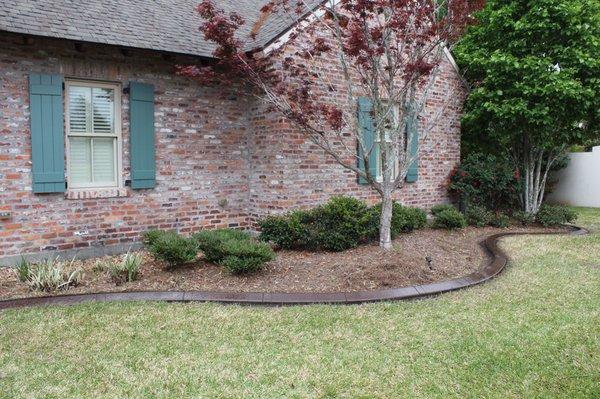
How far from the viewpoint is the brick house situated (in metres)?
6.50

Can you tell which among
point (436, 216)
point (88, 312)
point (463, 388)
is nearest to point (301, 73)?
point (436, 216)

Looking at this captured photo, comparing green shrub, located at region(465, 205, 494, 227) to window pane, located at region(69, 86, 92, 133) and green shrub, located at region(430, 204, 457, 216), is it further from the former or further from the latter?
window pane, located at region(69, 86, 92, 133)

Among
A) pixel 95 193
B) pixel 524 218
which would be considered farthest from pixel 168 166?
pixel 524 218

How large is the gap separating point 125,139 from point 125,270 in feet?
7.94

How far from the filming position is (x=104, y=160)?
728 cm

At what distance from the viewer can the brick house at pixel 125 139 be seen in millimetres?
6496

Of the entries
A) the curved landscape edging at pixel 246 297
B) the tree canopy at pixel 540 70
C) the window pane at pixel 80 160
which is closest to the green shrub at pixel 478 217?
the tree canopy at pixel 540 70

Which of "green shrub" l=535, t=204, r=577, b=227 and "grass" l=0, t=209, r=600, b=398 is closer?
"grass" l=0, t=209, r=600, b=398

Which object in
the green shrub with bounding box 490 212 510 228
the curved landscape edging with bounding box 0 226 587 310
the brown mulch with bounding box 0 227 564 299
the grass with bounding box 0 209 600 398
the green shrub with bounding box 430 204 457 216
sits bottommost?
the grass with bounding box 0 209 600 398

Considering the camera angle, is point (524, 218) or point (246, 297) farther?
point (524, 218)

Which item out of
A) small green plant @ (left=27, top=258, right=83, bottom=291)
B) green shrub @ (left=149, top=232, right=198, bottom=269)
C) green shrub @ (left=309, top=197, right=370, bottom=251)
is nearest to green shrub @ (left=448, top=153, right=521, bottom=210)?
green shrub @ (left=309, top=197, right=370, bottom=251)

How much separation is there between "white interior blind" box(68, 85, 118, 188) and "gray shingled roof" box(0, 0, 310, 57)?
0.86 m

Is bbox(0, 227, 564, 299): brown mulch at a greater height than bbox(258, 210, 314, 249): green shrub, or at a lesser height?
lesser

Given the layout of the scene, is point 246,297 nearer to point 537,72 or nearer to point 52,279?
point 52,279
